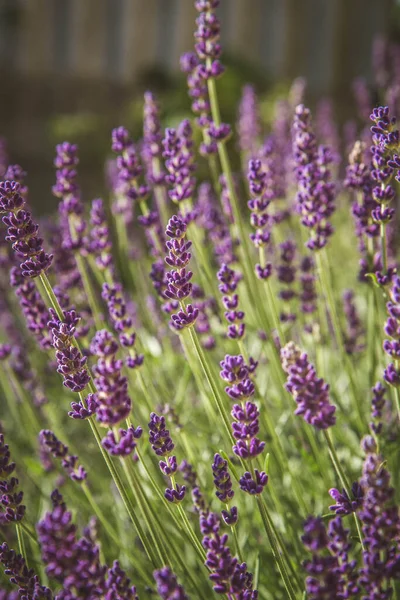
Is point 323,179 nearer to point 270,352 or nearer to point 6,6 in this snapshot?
point 270,352

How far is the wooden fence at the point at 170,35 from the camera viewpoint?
536cm

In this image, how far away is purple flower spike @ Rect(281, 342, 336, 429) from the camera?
687mm

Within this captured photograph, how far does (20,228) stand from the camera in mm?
802

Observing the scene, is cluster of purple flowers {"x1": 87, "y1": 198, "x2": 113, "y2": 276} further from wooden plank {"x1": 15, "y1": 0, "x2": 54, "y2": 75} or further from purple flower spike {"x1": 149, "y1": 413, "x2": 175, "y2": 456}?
wooden plank {"x1": 15, "y1": 0, "x2": 54, "y2": 75}

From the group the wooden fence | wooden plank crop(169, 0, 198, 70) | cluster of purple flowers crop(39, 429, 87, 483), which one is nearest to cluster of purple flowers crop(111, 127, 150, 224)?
cluster of purple flowers crop(39, 429, 87, 483)

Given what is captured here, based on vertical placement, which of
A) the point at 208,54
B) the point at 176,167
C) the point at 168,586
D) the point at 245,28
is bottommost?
the point at 168,586

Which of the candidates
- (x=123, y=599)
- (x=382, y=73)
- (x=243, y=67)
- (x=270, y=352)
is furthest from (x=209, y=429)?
(x=243, y=67)

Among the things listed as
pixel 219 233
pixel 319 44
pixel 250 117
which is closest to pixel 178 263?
pixel 219 233

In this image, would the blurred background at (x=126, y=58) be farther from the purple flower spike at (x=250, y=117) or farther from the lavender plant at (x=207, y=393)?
the lavender plant at (x=207, y=393)

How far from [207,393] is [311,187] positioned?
43 cm

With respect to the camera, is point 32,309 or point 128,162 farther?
point 128,162

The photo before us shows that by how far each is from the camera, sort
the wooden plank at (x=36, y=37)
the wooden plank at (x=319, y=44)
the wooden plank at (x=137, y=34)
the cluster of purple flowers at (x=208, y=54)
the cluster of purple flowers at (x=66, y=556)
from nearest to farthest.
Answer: the cluster of purple flowers at (x=66, y=556)
the cluster of purple flowers at (x=208, y=54)
the wooden plank at (x=36, y=37)
the wooden plank at (x=137, y=34)
the wooden plank at (x=319, y=44)

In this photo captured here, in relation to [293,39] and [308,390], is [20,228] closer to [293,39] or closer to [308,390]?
[308,390]

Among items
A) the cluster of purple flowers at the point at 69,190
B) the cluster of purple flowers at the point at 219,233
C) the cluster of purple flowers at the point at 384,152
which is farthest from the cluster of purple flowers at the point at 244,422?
the cluster of purple flowers at the point at 219,233
